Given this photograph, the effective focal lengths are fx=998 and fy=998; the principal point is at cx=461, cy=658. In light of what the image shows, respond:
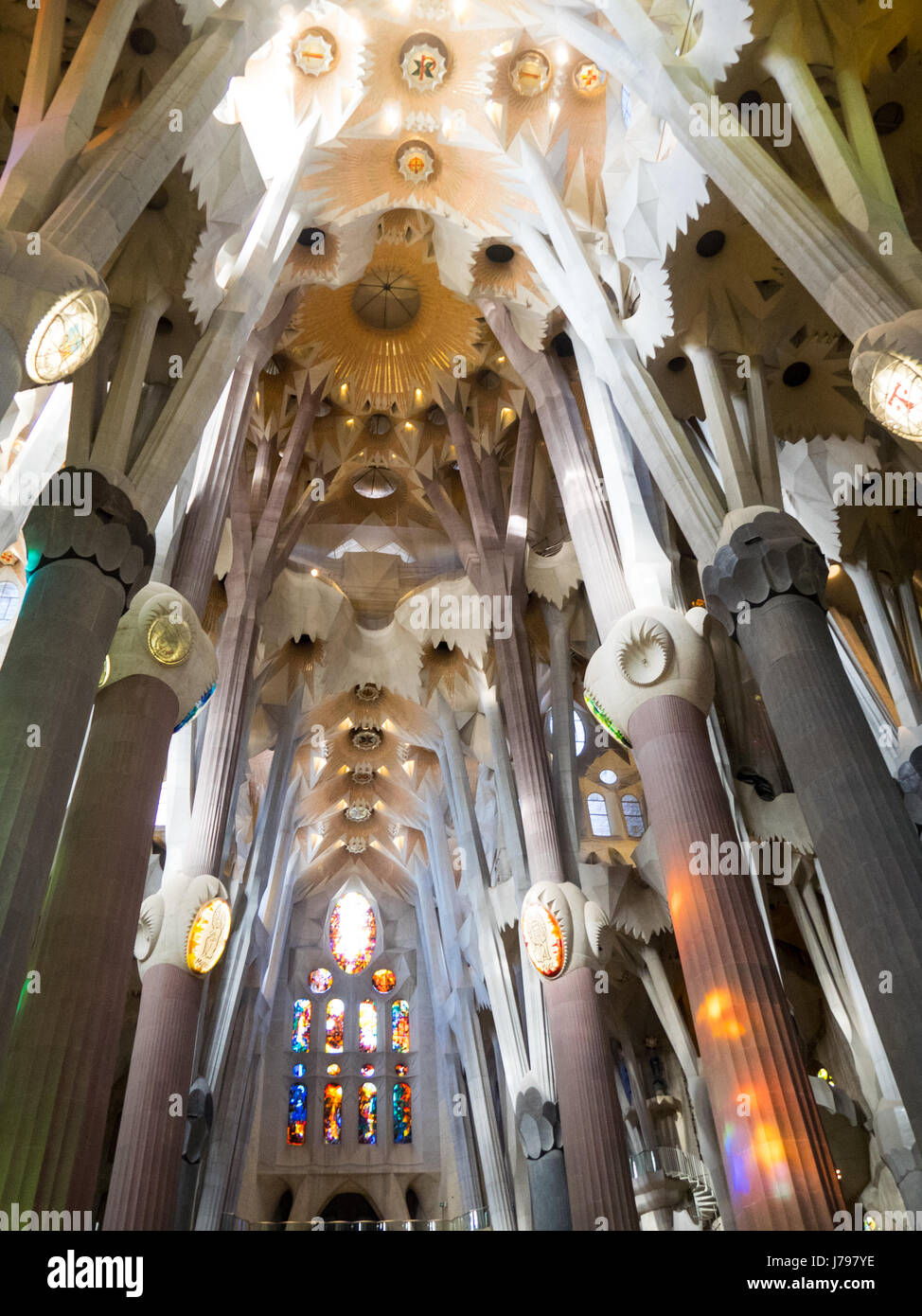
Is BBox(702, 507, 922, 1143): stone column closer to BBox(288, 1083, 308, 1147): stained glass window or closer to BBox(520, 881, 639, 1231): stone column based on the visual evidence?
BBox(520, 881, 639, 1231): stone column

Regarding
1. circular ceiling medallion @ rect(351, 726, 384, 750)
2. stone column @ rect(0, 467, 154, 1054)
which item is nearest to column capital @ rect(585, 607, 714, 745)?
stone column @ rect(0, 467, 154, 1054)

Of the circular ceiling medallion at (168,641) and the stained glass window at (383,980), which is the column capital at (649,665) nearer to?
the circular ceiling medallion at (168,641)

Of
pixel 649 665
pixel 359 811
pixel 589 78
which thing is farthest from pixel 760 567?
pixel 359 811

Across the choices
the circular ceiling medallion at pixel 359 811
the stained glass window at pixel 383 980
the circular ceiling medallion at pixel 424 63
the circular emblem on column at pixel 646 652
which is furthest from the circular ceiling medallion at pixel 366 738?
the circular emblem on column at pixel 646 652

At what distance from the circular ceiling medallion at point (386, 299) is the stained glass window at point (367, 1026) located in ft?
61.2

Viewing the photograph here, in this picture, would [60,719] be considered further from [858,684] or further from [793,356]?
[858,684]

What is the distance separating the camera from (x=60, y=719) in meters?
6.41

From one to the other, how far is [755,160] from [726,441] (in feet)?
7.47

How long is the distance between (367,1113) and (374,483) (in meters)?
16.4

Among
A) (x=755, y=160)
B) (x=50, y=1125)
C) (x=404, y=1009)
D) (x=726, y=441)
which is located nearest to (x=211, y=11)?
(x=755, y=160)

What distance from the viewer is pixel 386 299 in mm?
18312

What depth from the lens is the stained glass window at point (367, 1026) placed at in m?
27.4

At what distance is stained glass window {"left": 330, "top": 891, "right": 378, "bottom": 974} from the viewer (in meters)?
28.9

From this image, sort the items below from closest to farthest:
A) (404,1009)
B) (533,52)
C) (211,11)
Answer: (211,11), (533,52), (404,1009)
